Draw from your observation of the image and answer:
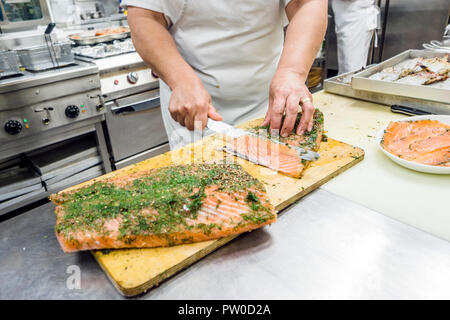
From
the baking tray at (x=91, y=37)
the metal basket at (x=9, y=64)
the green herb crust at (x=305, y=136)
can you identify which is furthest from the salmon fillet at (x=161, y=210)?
the baking tray at (x=91, y=37)

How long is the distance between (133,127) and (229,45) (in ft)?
4.33

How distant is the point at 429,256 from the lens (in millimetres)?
774

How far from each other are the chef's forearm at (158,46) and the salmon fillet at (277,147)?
1.12ft

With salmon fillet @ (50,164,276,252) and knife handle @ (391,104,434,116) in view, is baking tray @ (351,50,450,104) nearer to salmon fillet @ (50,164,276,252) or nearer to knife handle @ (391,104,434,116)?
knife handle @ (391,104,434,116)

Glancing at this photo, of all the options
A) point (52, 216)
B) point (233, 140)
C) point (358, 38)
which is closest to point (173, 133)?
point (233, 140)

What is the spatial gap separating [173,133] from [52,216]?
2.62 ft

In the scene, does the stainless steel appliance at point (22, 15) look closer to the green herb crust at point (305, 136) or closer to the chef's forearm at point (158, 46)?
the chef's forearm at point (158, 46)

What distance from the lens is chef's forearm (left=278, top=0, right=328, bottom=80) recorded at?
4.43 ft

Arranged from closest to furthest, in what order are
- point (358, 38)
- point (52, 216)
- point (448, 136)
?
1. point (52, 216)
2. point (448, 136)
3. point (358, 38)

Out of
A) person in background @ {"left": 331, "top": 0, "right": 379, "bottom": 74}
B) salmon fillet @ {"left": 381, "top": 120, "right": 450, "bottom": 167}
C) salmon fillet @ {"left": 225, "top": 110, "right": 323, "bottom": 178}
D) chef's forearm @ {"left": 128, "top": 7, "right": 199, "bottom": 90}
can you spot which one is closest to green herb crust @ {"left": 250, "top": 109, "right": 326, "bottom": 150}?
salmon fillet @ {"left": 225, "top": 110, "right": 323, "bottom": 178}

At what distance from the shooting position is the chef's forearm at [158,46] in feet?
4.37

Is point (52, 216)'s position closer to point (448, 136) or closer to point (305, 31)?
point (305, 31)

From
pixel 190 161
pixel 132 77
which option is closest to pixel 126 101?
pixel 132 77

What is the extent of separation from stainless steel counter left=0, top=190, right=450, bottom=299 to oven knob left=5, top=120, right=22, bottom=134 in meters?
1.27
